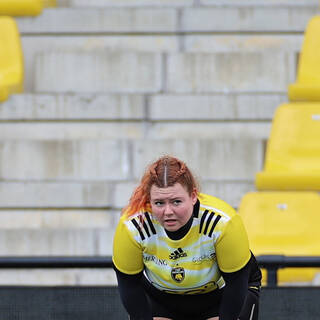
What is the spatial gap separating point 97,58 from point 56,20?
70 cm

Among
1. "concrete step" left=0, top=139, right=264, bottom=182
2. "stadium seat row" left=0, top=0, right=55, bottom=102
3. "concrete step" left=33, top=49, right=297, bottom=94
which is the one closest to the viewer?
"concrete step" left=0, top=139, right=264, bottom=182

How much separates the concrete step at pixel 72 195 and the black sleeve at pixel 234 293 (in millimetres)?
3626

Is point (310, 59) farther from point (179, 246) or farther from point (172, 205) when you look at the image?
point (172, 205)

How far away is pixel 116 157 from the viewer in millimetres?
7773

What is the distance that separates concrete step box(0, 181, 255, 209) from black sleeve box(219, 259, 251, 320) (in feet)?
11.9

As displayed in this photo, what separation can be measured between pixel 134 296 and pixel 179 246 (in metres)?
0.30

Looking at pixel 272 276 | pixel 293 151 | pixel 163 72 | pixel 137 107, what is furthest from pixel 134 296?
pixel 163 72

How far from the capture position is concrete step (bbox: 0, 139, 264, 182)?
7.63 m

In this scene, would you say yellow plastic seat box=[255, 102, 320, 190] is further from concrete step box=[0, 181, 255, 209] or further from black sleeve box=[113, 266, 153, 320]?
black sleeve box=[113, 266, 153, 320]

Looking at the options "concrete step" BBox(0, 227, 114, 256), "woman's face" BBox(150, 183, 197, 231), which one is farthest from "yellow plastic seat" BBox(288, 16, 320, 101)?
"woman's face" BBox(150, 183, 197, 231)

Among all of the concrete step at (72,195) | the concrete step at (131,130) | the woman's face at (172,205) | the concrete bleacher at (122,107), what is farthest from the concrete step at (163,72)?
the woman's face at (172,205)

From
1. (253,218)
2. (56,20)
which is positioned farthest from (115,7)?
(253,218)

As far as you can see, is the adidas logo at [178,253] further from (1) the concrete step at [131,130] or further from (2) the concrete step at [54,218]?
(1) the concrete step at [131,130]

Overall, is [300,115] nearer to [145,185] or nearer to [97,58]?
[97,58]
